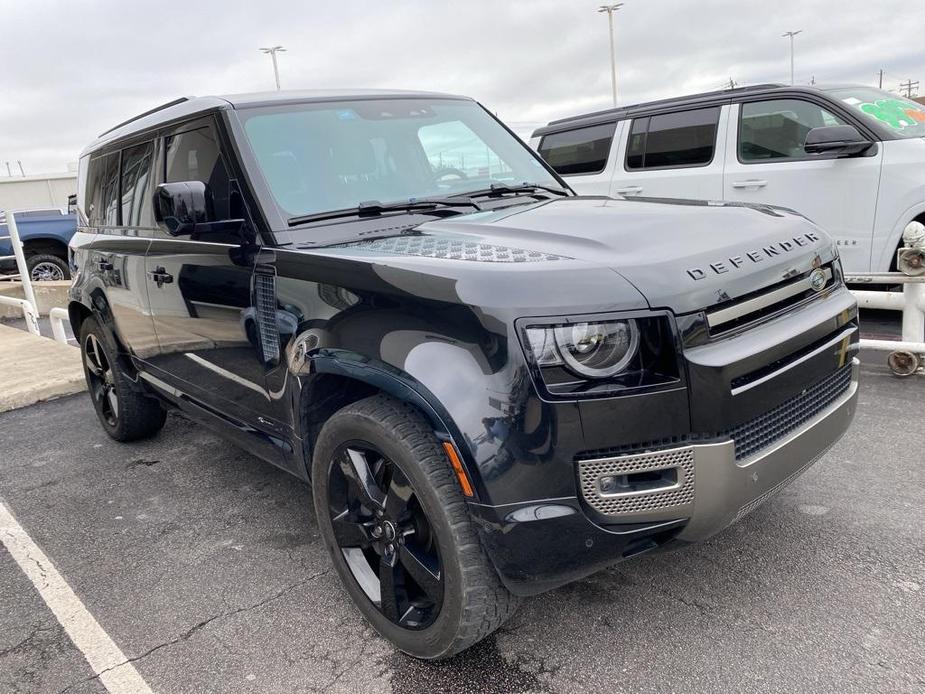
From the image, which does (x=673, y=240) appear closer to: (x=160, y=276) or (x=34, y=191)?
(x=160, y=276)

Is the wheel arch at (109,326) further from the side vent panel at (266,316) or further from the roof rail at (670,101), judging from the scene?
the roof rail at (670,101)

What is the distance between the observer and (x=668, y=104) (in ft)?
22.4

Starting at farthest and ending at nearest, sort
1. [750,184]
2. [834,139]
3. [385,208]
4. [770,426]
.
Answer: [750,184] < [834,139] < [385,208] < [770,426]

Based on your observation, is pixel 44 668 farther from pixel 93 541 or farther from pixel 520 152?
pixel 520 152

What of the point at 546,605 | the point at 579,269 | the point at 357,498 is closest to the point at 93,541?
the point at 357,498

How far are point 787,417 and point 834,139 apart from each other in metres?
3.98

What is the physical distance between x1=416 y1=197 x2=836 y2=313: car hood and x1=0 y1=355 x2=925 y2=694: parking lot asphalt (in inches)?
43.7

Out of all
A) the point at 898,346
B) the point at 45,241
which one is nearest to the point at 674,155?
the point at 898,346

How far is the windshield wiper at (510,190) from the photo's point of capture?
329 centimetres

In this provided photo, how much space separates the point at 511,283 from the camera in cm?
200

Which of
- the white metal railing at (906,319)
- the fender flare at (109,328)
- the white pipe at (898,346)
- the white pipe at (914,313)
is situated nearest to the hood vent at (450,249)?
the fender flare at (109,328)

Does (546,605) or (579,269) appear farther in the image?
(546,605)

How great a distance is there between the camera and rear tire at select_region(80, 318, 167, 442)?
453cm

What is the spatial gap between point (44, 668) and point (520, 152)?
296 cm
